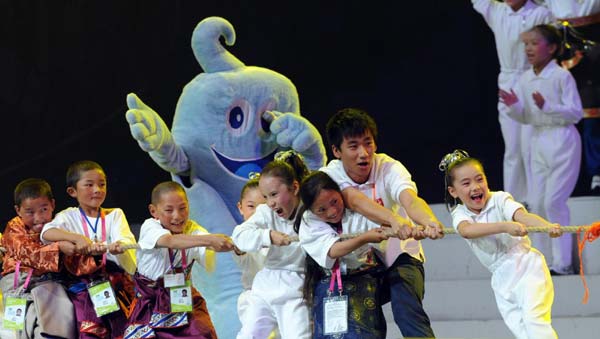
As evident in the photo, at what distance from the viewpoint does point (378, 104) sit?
6695 mm

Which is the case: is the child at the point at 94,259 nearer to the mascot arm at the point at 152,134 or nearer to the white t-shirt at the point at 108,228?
the white t-shirt at the point at 108,228

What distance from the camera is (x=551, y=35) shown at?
6.34 metres

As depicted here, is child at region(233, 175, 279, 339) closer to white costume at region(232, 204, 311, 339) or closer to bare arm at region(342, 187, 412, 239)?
white costume at region(232, 204, 311, 339)

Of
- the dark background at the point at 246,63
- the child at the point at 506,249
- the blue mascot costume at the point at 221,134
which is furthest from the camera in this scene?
the dark background at the point at 246,63

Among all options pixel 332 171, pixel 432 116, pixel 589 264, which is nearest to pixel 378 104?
pixel 432 116

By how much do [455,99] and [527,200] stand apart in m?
0.70

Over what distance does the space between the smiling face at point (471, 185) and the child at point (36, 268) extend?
163 cm

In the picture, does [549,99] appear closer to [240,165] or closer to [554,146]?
[554,146]

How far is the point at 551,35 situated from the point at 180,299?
9.03 feet

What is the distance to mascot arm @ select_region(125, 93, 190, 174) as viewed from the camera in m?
5.75

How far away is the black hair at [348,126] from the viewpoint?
4.51 meters

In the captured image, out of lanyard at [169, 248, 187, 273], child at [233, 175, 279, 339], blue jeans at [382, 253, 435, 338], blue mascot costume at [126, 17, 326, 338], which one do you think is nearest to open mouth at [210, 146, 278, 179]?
blue mascot costume at [126, 17, 326, 338]

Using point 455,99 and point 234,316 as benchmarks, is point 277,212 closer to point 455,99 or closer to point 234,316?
point 234,316

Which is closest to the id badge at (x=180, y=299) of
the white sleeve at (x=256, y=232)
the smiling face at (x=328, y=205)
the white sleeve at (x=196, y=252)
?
the white sleeve at (x=196, y=252)
